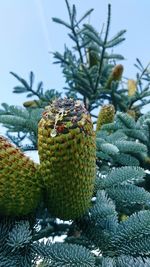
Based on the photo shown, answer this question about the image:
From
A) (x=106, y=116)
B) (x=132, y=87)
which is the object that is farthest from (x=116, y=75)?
(x=106, y=116)

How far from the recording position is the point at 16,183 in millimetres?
921

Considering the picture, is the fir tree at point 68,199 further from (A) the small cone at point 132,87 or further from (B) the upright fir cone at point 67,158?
(A) the small cone at point 132,87

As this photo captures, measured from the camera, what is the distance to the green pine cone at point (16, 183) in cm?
91

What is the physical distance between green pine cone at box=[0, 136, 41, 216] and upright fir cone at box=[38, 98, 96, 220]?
0.03 m

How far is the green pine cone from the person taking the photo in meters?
0.91

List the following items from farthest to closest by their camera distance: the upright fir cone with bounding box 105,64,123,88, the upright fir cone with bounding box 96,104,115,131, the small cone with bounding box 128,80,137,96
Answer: the small cone with bounding box 128,80,137,96
the upright fir cone with bounding box 105,64,123,88
the upright fir cone with bounding box 96,104,115,131

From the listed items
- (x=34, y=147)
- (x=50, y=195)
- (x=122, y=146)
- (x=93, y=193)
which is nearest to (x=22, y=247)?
(x=50, y=195)

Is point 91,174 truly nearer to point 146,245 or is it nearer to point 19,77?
point 146,245

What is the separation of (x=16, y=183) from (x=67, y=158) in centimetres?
11

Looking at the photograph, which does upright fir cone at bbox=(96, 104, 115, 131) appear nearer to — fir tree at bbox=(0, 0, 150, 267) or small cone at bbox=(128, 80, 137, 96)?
fir tree at bbox=(0, 0, 150, 267)

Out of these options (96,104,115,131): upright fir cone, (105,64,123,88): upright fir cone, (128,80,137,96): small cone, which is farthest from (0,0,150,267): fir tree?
(128,80,137,96): small cone

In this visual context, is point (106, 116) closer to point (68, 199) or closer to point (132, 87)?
point (68, 199)

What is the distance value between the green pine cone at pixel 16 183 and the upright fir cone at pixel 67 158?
0.09 ft

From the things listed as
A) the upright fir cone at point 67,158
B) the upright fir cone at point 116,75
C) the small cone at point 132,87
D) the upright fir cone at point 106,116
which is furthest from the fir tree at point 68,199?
the small cone at point 132,87
